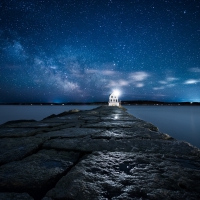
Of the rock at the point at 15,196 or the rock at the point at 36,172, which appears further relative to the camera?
the rock at the point at 36,172

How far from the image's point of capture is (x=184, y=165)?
136 cm

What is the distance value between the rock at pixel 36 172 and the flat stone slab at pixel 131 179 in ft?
0.34

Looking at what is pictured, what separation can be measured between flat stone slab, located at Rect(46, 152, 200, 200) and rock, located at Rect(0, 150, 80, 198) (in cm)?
10

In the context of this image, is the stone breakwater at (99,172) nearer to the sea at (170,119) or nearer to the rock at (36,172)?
the rock at (36,172)

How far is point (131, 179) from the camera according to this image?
1110 millimetres

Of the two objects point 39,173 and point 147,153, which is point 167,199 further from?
point 39,173

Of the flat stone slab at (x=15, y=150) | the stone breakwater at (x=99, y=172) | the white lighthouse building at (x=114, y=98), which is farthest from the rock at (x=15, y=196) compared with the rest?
the white lighthouse building at (x=114, y=98)

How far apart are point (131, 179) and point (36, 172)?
0.74 metres

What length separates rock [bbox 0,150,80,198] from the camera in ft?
3.38

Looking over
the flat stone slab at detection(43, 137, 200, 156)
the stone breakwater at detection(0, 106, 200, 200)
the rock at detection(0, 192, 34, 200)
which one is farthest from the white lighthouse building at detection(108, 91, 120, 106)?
the rock at detection(0, 192, 34, 200)

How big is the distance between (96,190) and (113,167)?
36cm

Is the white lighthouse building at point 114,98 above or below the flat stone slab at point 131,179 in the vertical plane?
above

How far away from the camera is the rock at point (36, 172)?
103cm

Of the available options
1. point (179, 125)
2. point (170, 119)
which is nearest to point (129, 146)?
point (179, 125)
